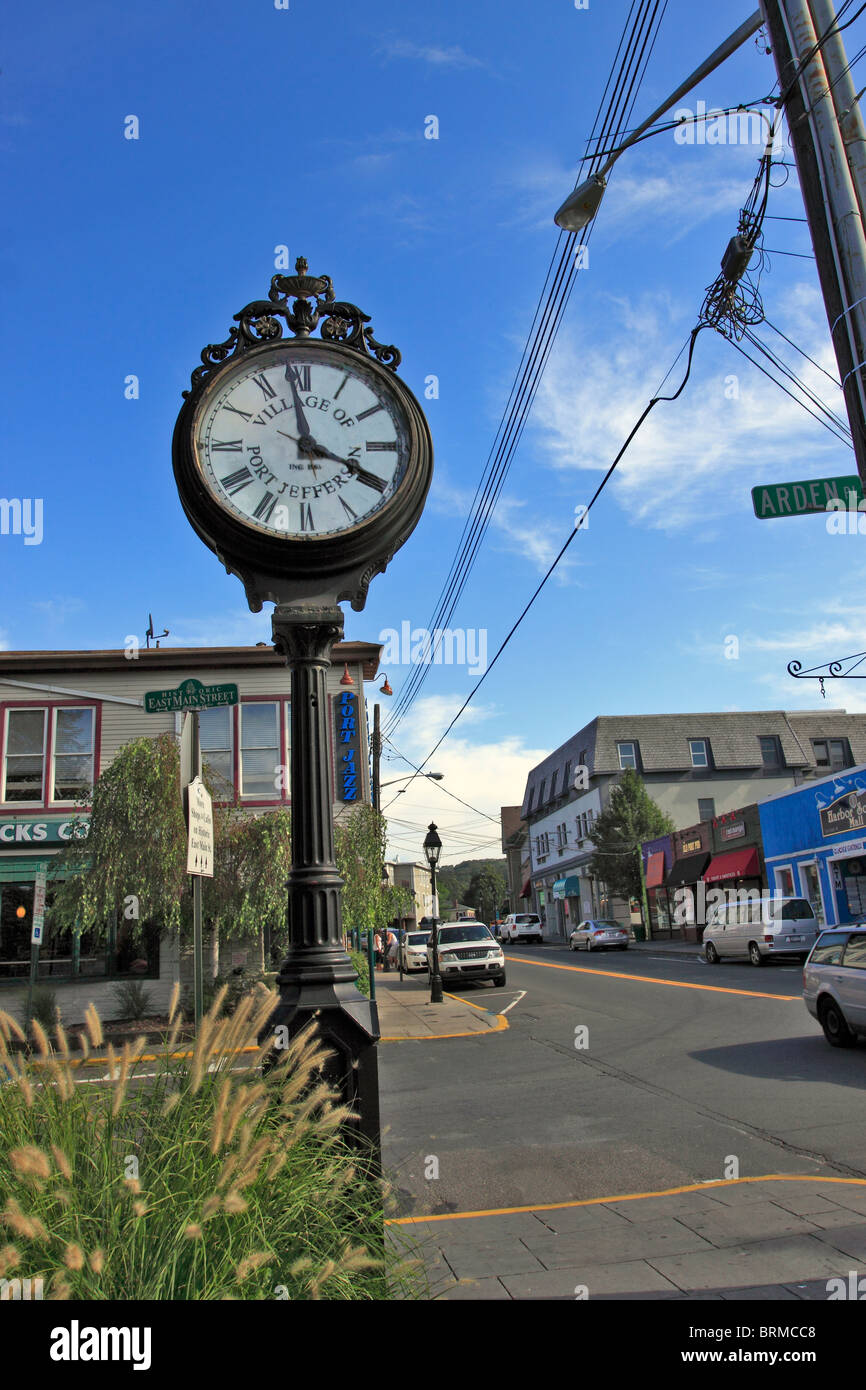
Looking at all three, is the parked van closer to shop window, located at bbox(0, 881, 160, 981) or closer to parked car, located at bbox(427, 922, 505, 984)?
parked car, located at bbox(427, 922, 505, 984)

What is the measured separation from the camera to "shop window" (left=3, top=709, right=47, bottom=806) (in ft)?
64.9

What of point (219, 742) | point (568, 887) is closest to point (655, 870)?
point (568, 887)

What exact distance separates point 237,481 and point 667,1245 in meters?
4.37

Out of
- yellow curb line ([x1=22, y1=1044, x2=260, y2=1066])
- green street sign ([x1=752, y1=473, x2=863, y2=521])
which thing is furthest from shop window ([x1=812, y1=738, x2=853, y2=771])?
yellow curb line ([x1=22, y1=1044, x2=260, y2=1066])

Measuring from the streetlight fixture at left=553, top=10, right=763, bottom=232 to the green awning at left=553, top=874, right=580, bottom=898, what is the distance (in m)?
58.2

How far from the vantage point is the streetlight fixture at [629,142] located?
16.4 ft

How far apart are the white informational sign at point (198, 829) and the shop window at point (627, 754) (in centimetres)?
4990

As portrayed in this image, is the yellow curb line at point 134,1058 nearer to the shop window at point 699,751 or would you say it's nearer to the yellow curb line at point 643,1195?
the yellow curb line at point 643,1195

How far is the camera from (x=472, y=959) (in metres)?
24.5

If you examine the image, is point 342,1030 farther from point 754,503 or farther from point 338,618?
point 754,503

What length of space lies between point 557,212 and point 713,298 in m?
2.54

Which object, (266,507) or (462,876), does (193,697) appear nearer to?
(266,507)

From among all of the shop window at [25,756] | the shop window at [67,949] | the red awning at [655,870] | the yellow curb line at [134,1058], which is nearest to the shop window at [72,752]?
the shop window at [25,756]
